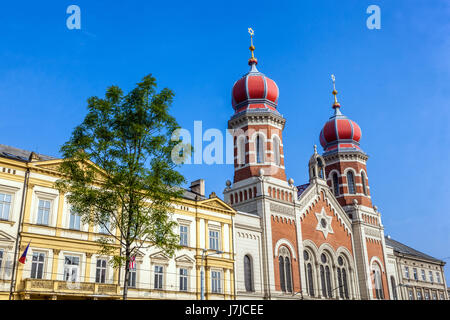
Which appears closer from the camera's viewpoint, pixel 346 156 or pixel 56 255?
pixel 56 255

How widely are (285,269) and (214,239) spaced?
9666 millimetres

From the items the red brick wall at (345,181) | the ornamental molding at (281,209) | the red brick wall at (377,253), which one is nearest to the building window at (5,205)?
the ornamental molding at (281,209)

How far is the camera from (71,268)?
3016cm

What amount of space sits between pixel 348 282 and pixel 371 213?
1120cm

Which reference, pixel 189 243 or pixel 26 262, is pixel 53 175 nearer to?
pixel 26 262

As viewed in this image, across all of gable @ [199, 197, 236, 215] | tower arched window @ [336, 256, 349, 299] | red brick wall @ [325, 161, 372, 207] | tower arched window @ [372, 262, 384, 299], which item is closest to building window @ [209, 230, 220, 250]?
gable @ [199, 197, 236, 215]

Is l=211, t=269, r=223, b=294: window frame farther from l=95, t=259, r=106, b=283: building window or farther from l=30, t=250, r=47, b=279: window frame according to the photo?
l=30, t=250, r=47, b=279: window frame

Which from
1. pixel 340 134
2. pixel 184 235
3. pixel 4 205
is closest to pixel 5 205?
pixel 4 205

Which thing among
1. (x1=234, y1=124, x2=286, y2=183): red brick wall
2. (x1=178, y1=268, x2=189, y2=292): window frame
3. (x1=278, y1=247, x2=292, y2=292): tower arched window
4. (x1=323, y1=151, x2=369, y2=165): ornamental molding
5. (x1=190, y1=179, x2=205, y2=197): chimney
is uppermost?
(x1=323, y1=151, x2=369, y2=165): ornamental molding

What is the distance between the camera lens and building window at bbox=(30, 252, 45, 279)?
1121 inches

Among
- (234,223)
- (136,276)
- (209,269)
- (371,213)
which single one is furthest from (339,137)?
(136,276)

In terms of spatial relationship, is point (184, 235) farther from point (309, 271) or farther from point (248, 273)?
point (309, 271)

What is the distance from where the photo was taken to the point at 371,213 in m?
60.1

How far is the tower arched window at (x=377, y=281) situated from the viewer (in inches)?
2206
